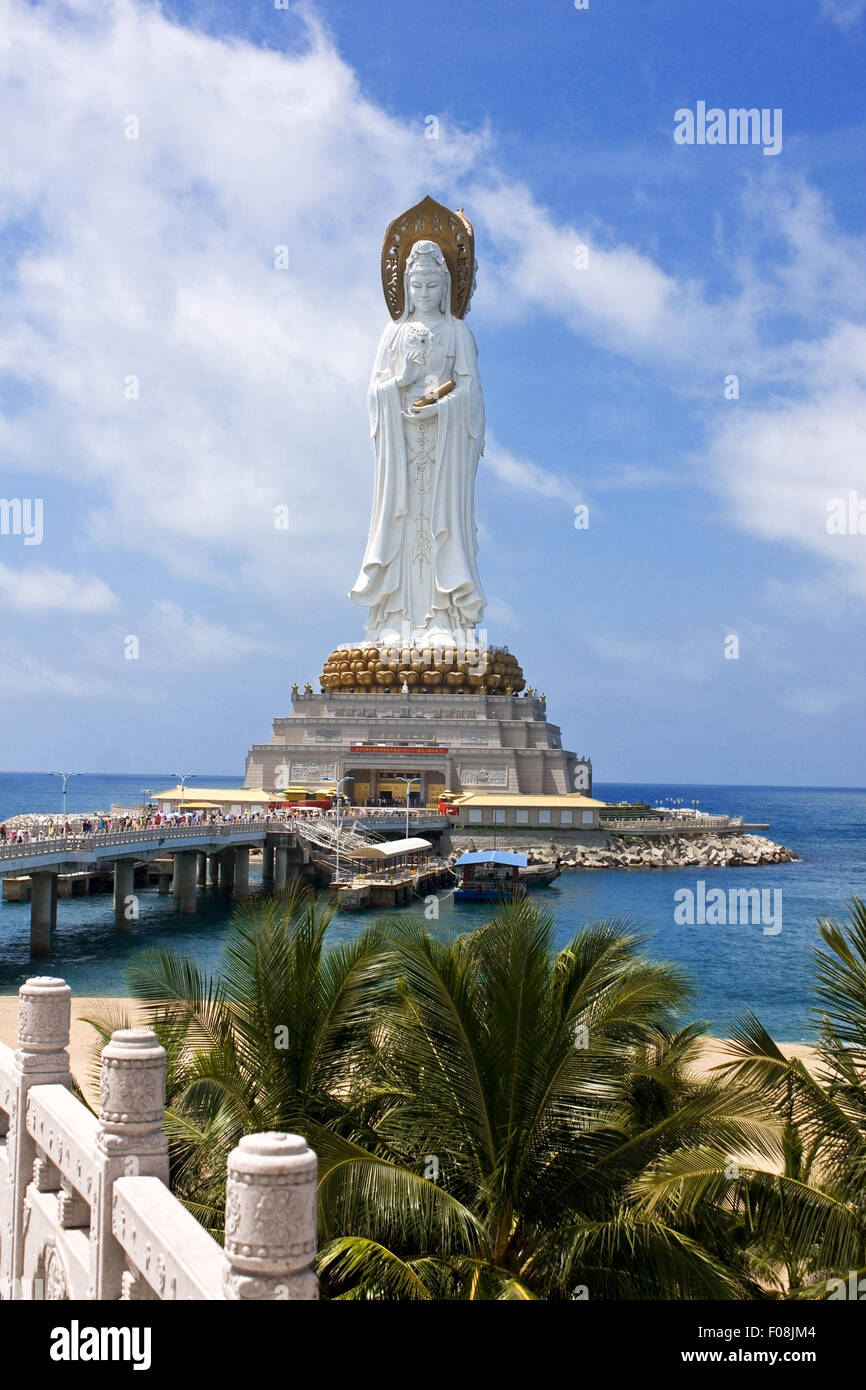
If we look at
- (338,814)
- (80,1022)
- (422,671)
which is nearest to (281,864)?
(338,814)

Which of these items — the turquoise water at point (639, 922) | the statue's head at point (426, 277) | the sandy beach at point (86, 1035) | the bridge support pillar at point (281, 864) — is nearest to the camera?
the sandy beach at point (86, 1035)

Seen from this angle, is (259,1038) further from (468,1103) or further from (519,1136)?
(519,1136)

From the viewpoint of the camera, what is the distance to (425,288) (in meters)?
46.8

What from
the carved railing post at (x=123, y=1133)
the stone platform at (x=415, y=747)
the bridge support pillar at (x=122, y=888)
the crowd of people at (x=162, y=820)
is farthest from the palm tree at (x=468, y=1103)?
the stone platform at (x=415, y=747)

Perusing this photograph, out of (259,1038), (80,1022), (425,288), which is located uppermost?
(425,288)

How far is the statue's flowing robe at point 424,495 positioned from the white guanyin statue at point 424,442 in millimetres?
37

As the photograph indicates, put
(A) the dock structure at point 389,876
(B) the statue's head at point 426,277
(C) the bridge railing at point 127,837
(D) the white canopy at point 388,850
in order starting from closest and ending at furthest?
(C) the bridge railing at point 127,837
(A) the dock structure at point 389,876
(D) the white canopy at point 388,850
(B) the statue's head at point 426,277

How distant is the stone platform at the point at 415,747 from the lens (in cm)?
4166

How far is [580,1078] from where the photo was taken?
21.5 feet

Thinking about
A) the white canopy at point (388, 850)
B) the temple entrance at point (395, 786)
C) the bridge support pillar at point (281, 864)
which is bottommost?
the bridge support pillar at point (281, 864)

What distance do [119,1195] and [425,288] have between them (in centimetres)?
4516

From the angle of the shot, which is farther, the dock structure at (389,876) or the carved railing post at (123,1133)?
the dock structure at (389,876)

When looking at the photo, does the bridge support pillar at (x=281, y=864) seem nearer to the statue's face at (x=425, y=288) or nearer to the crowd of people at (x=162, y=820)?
the crowd of people at (x=162, y=820)

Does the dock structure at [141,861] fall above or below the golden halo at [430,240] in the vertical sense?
below
